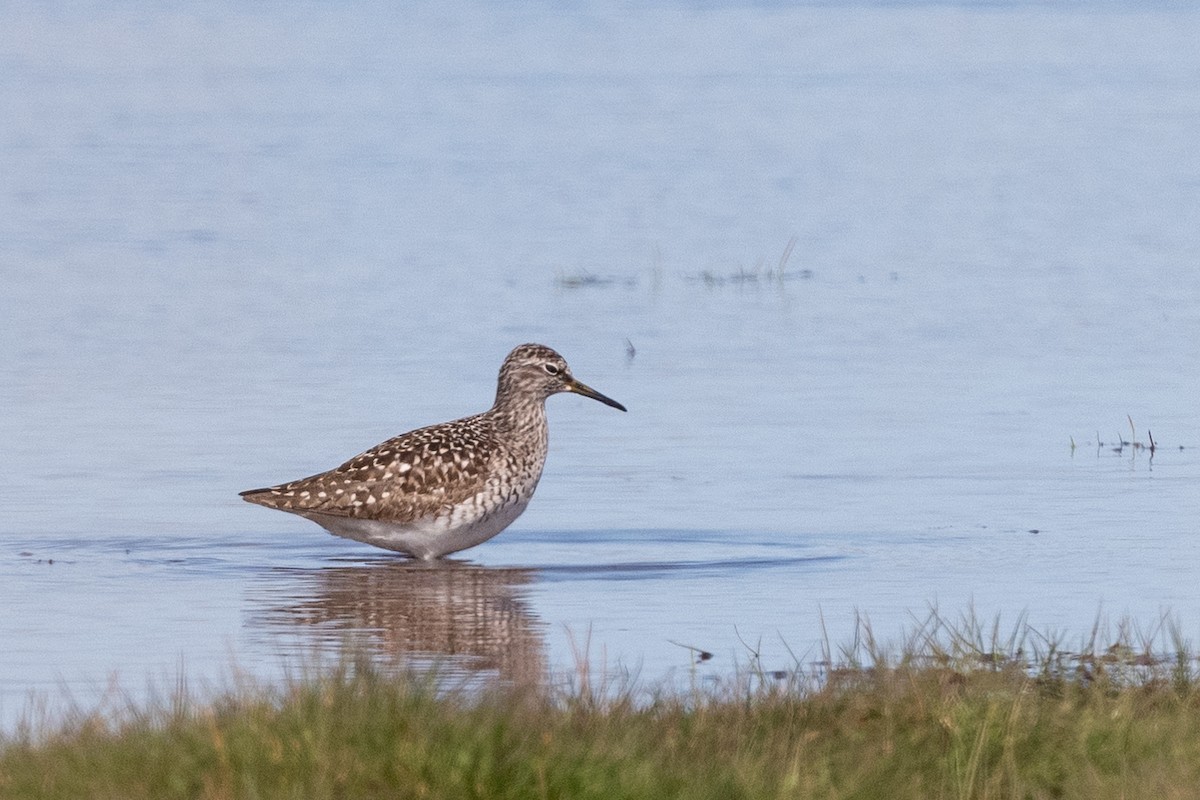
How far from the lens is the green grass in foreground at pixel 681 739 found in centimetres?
739

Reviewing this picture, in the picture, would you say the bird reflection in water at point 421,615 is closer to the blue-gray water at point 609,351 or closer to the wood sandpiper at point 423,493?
the blue-gray water at point 609,351

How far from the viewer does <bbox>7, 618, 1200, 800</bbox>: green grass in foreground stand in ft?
24.3

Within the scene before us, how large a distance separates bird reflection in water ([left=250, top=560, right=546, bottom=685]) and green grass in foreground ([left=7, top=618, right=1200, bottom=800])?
1.51m

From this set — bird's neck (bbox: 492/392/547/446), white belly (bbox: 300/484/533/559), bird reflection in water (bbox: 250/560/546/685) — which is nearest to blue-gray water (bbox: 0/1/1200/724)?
bird reflection in water (bbox: 250/560/546/685)

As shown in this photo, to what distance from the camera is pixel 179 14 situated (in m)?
51.5

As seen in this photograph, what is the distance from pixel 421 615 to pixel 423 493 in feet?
4.47

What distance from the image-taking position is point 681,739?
328 inches

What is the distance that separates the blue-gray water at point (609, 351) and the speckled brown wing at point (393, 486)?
0.35 meters

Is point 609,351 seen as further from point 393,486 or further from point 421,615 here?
point 421,615

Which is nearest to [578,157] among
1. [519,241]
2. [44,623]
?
[519,241]

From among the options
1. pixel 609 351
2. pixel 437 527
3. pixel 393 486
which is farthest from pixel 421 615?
pixel 609 351

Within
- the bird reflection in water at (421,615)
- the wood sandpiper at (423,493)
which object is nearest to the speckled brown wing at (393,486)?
the wood sandpiper at (423,493)

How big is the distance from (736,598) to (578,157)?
1871 cm

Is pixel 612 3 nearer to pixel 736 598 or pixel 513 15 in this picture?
pixel 513 15
